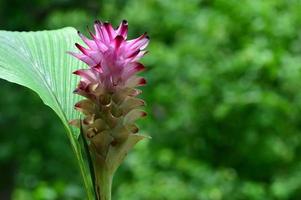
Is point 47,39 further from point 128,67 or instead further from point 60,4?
point 60,4

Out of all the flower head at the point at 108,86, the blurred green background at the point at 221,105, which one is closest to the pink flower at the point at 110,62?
the flower head at the point at 108,86

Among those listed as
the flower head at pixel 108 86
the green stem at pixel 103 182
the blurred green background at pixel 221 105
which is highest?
the blurred green background at pixel 221 105

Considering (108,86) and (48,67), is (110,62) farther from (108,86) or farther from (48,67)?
(48,67)

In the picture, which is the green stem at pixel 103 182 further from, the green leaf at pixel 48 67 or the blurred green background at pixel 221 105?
the blurred green background at pixel 221 105

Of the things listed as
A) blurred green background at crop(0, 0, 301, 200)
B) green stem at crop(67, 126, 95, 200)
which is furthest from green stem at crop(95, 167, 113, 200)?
blurred green background at crop(0, 0, 301, 200)

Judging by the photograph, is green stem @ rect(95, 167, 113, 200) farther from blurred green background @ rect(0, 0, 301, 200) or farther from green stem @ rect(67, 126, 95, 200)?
blurred green background @ rect(0, 0, 301, 200)

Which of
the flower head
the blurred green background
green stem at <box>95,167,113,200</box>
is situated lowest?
green stem at <box>95,167,113,200</box>

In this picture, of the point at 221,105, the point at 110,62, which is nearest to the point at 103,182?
the point at 110,62
